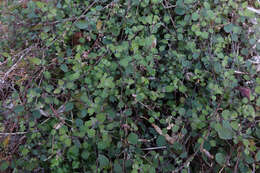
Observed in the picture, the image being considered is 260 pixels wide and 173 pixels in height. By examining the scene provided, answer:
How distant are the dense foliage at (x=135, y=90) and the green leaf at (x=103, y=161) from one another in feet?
0.05

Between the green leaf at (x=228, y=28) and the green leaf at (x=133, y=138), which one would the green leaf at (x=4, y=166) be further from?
the green leaf at (x=228, y=28)

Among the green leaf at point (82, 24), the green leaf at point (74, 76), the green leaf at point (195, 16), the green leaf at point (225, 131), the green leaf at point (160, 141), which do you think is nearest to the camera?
the green leaf at point (225, 131)

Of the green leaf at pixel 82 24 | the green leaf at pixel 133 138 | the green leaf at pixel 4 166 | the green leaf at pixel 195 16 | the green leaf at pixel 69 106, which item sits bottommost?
the green leaf at pixel 4 166

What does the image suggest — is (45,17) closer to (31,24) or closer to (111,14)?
(31,24)

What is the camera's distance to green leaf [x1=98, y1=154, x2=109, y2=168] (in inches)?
57.9

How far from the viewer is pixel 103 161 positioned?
1479 millimetres

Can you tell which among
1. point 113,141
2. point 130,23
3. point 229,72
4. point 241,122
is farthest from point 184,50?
point 113,141

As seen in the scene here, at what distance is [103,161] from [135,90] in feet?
1.78

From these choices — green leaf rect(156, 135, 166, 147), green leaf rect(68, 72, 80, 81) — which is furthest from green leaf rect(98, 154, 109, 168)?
green leaf rect(68, 72, 80, 81)

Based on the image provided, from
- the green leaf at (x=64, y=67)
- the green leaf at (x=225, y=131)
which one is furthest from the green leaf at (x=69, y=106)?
the green leaf at (x=225, y=131)

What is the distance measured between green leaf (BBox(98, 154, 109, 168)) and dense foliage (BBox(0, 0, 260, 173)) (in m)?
0.01

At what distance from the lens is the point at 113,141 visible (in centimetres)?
160

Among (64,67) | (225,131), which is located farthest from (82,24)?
(225,131)

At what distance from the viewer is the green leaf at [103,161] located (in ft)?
4.83
